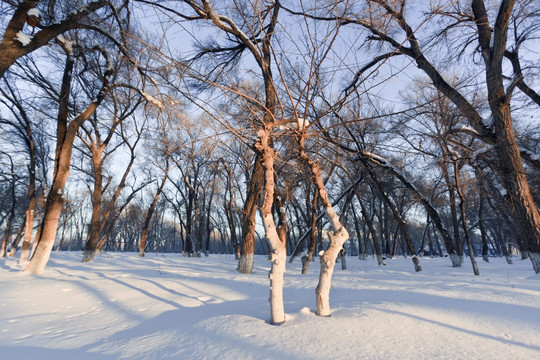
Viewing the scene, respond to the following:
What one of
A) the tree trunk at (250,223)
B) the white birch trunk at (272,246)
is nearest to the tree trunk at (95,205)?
the tree trunk at (250,223)

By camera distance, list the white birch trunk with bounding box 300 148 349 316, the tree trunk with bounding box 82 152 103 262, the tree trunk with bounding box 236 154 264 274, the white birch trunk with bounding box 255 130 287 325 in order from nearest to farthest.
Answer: the white birch trunk with bounding box 255 130 287 325 < the white birch trunk with bounding box 300 148 349 316 < the tree trunk with bounding box 236 154 264 274 < the tree trunk with bounding box 82 152 103 262

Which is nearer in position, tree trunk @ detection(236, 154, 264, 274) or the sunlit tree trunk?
the sunlit tree trunk

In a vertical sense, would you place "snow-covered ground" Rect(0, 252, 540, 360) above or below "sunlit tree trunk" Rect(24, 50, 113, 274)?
below

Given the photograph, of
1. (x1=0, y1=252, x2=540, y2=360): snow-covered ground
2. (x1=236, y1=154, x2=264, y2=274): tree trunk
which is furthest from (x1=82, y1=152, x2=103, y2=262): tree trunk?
(x1=0, y1=252, x2=540, y2=360): snow-covered ground

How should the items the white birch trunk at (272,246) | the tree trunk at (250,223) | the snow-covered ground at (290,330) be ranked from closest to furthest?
the snow-covered ground at (290,330) < the white birch trunk at (272,246) < the tree trunk at (250,223)

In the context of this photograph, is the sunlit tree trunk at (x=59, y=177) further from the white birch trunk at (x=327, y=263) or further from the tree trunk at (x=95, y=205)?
the white birch trunk at (x=327, y=263)

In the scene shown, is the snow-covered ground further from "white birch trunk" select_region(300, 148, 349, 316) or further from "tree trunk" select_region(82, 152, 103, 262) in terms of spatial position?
"tree trunk" select_region(82, 152, 103, 262)

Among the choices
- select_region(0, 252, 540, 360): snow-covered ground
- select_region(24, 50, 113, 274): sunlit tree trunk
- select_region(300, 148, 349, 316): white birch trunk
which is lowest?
select_region(0, 252, 540, 360): snow-covered ground

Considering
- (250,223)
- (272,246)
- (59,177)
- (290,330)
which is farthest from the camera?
(250,223)

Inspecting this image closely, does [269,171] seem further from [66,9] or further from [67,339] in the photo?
[66,9]

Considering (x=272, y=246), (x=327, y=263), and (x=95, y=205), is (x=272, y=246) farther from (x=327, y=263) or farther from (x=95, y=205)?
(x=95, y=205)

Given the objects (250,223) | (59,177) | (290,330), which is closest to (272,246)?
(290,330)

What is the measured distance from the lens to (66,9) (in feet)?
19.5

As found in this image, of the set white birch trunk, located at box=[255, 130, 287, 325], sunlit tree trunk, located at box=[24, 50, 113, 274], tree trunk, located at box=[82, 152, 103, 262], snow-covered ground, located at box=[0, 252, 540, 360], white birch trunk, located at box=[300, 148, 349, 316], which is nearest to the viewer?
snow-covered ground, located at box=[0, 252, 540, 360]
